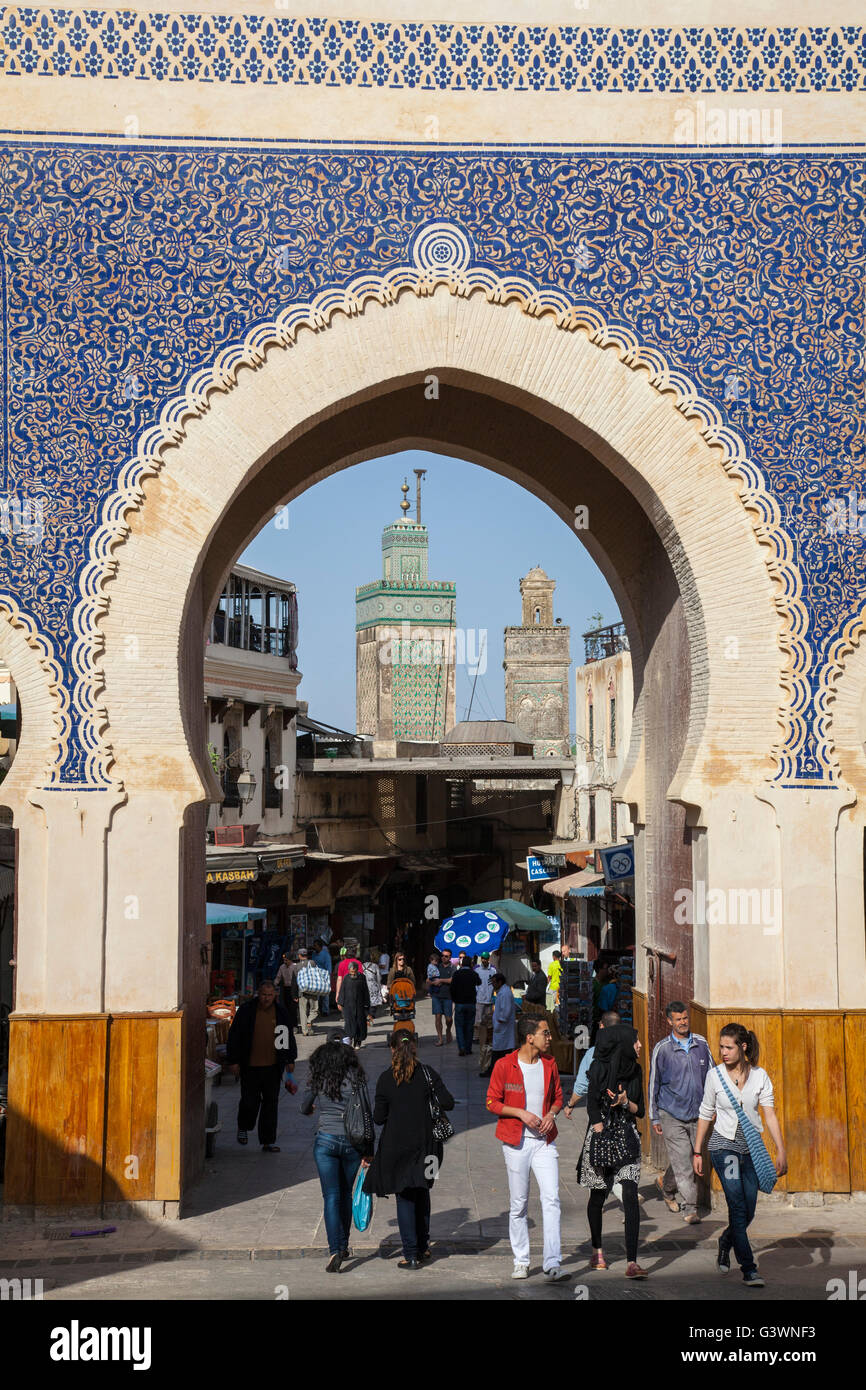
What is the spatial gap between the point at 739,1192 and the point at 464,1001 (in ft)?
26.6

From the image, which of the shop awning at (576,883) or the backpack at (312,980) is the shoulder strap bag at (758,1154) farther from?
the shop awning at (576,883)

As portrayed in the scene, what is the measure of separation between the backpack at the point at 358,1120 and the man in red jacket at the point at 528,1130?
0.56m

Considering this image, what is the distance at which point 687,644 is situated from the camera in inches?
317

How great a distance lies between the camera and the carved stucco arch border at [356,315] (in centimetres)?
729

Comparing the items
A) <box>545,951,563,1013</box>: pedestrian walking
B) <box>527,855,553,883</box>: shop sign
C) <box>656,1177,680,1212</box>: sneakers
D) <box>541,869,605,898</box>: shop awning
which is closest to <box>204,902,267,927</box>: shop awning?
<box>545,951,563,1013</box>: pedestrian walking

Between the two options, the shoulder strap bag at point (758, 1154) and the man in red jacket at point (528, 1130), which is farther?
the man in red jacket at point (528, 1130)

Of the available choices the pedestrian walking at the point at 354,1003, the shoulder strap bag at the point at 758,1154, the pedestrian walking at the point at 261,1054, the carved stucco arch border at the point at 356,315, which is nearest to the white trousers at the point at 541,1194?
the shoulder strap bag at the point at 758,1154

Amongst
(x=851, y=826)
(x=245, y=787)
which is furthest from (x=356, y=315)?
(x=245, y=787)

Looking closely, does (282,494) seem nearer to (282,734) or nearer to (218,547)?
(218,547)

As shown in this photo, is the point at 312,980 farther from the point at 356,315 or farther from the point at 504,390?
the point at 356,315

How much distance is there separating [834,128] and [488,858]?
25334mm

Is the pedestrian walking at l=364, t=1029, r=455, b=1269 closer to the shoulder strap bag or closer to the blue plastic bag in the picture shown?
the blue plastic bag

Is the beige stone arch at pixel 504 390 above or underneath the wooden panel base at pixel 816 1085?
above

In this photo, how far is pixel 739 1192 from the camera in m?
5.78
